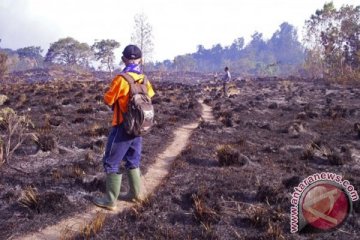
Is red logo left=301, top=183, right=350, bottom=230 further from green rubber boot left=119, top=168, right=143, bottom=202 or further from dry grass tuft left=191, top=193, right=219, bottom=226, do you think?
green rubber boot left=119, top=168, right=143, bottom=202

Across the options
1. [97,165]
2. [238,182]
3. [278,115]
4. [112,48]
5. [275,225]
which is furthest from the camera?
[112,48]

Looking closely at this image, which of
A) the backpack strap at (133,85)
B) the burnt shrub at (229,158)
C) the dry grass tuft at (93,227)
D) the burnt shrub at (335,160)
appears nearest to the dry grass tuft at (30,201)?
the dry grass tuft at (93,227)

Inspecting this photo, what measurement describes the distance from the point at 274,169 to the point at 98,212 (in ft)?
11.3

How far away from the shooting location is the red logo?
4188 mm

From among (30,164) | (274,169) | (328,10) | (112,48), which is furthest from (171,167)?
(112,48)

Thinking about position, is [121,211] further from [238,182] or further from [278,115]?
[278,115]

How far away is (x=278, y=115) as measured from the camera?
13805 millimetres

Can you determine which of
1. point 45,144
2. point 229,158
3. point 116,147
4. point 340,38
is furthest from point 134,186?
point 340,38

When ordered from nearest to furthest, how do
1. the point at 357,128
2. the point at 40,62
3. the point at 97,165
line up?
the point at 97,165 < the point at 357,128 < the point at 40,62

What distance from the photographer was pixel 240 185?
5.54 meters

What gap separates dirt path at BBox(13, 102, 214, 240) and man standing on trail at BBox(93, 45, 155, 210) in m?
0.23

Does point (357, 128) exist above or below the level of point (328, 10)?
below

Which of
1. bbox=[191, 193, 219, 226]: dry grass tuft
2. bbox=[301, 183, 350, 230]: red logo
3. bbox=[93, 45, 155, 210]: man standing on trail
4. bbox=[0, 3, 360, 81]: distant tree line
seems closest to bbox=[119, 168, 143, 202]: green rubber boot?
bbox=[93, 45, 155, 210]: man standing on trail

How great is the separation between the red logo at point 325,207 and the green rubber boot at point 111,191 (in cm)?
235
